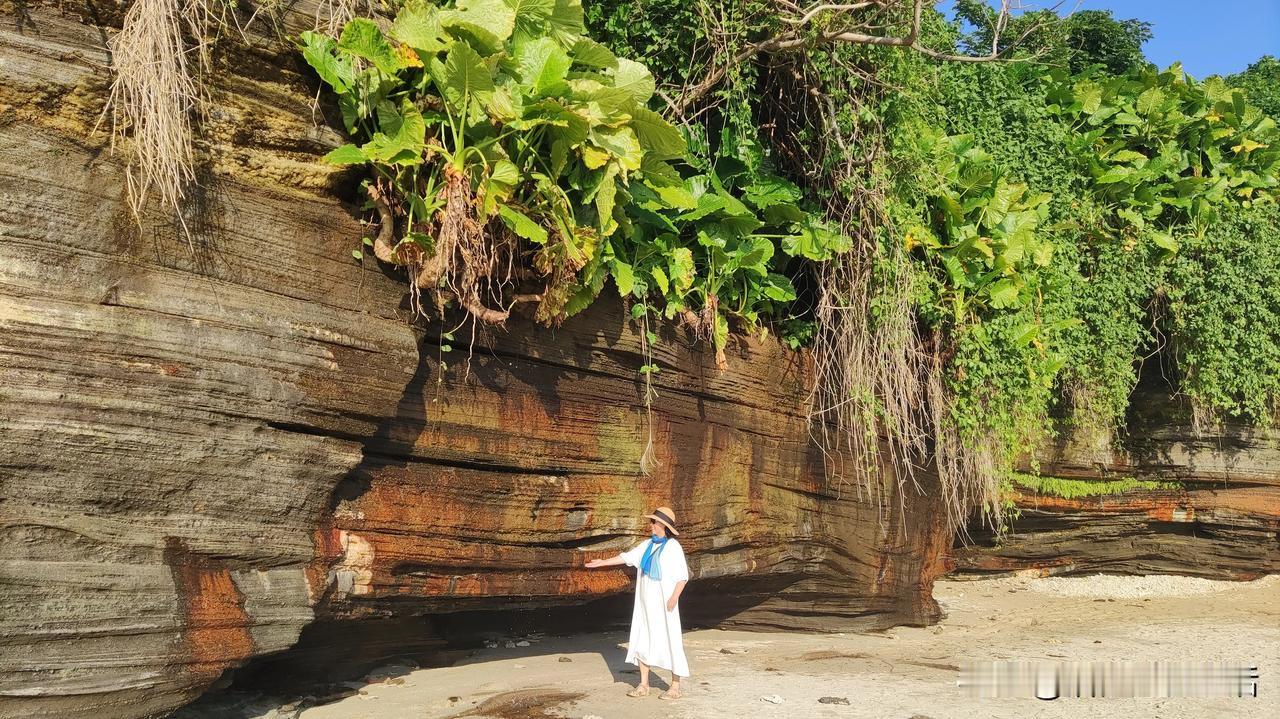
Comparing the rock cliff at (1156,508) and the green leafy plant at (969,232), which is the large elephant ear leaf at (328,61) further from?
the rock cliff at (1156,508)

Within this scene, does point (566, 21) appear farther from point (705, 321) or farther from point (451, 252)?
point (705, 321)

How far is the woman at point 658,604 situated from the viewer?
5629mm

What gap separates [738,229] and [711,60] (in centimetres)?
108

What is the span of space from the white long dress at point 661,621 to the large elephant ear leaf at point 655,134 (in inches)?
85.5

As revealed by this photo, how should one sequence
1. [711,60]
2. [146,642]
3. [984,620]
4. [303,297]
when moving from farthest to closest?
[984,620] → [711,60] → [303,297] → [146,642]

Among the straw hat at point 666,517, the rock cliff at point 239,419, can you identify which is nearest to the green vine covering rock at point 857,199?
the rock cliff at point 239,419

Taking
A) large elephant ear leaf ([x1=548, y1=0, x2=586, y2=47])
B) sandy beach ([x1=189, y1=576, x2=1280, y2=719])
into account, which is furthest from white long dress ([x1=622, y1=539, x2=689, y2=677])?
large elephant ear leaf ([x1=548, y1=0, x2=586, y2=47])

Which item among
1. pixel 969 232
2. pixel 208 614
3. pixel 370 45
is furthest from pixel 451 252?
pixel 969 232

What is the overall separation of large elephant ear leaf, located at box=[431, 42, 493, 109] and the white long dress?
2.68 metres

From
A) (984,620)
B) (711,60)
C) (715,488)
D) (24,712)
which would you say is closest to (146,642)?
(24,712)

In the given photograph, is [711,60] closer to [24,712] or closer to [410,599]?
[410,599]

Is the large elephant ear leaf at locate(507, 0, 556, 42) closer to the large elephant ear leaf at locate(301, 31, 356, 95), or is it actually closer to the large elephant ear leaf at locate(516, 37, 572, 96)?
the large elephant ear leaf at locate(516, 37, 572, 96)

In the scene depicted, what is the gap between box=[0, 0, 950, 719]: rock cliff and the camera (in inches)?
154

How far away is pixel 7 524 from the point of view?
3.81 m
